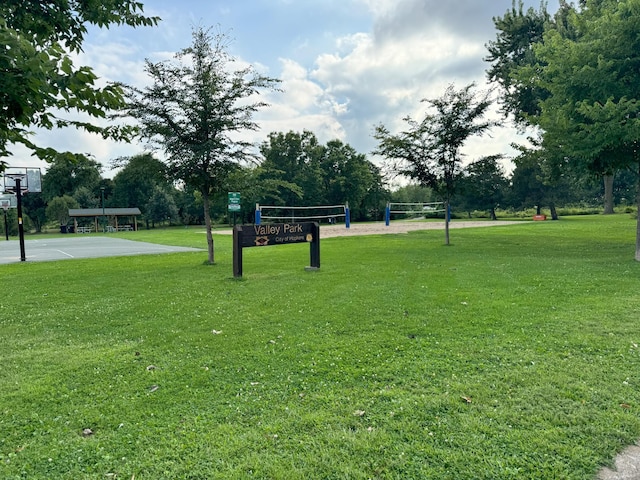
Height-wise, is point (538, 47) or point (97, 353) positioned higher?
point (538, 47)

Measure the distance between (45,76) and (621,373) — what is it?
4446 mm

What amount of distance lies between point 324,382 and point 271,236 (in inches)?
229

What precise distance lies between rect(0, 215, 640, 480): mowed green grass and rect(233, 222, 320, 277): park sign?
5.02 feet

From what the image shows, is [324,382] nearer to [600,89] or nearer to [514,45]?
[600,89]

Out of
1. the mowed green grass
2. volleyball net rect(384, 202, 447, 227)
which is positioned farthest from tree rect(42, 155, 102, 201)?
the mowed green grass

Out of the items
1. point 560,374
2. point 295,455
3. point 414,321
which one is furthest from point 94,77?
point 414,321

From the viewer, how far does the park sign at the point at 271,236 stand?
8.52 meters

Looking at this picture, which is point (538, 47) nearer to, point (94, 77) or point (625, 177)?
point (94, 77)

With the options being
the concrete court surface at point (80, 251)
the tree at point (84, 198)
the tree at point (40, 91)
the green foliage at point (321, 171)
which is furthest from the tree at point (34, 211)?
the tree at point (40, 91)

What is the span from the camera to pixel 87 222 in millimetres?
52281

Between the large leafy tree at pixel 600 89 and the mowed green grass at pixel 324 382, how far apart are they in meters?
3.88

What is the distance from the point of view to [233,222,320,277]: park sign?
28.0 ft

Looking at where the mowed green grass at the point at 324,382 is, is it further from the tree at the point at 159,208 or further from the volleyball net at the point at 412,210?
the tree at the point at 159,208

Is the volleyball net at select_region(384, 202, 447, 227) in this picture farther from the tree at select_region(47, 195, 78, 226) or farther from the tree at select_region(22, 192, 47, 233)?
the tree at select_region(22, 192, 47, 233)
